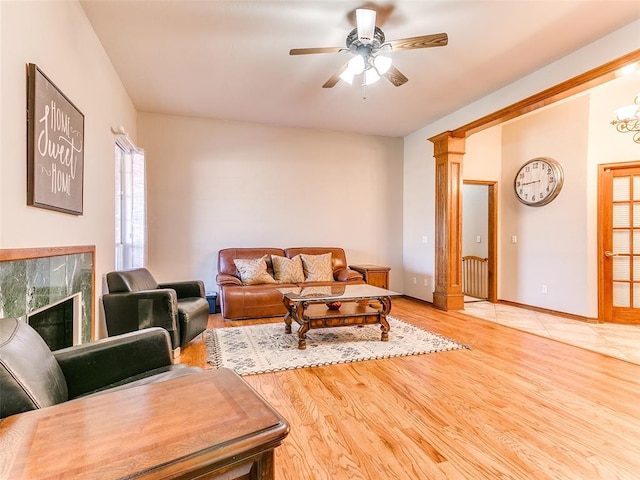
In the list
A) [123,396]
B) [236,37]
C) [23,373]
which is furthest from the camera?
[236,37]

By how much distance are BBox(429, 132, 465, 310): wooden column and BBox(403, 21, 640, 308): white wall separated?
0.96 feet

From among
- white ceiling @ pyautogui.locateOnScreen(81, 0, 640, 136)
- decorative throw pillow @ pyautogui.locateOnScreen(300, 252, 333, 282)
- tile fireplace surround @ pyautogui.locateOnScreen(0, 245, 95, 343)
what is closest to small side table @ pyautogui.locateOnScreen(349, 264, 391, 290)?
decorative throw pillow @ pyautogui.locateOnScreen(300, 252, 333, 282)

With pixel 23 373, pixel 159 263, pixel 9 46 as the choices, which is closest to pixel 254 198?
pixel 159 263

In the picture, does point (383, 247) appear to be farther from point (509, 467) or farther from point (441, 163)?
point (509, 467)

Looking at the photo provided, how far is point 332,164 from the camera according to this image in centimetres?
553

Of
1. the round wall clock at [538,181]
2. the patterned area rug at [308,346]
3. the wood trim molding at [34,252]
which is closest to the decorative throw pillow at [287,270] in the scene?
the patterned area rug at [308,346]

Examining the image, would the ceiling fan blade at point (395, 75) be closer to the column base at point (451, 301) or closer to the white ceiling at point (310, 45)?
→ the white ceiling at point (310, 45)

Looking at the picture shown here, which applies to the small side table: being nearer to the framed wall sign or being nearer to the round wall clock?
the round wall clock

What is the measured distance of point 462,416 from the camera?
6.30 feet

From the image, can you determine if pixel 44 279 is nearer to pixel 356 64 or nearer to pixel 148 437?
pixel 148 437

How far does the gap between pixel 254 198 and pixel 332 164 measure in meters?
1.44

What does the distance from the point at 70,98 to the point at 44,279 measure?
4.17 feet

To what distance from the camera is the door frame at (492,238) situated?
17.3ft

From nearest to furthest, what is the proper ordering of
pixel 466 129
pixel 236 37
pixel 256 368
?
pixel 256 368, pixel 236 37, pixel 466 129
